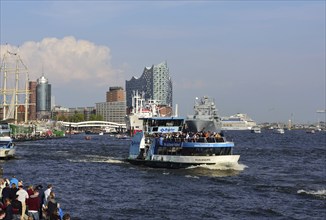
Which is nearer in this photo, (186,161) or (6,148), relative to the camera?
(186,161)

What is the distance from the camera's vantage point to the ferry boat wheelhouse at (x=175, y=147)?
73.4 metres

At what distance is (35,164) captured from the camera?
89250 millimetres

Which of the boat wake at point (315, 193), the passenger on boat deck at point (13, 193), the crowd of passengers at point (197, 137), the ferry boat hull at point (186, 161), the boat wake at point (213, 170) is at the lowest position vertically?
the boat wake at point (315, 193)

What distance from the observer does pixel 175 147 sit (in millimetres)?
76062

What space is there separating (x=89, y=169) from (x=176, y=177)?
1712 centimetres

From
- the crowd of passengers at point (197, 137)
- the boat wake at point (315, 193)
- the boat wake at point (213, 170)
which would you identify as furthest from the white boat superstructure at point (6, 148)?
the boat wake at point (315, 193)

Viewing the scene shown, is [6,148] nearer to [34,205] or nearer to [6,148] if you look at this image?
[6,148]

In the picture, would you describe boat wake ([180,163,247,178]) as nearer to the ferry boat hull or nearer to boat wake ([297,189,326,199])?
the ferry boat hull

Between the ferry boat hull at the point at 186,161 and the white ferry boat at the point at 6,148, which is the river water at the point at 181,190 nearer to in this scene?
the ferry boat hull at the point at 186,161

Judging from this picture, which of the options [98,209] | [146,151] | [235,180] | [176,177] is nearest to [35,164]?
[146,151]

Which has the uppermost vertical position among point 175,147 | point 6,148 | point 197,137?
point 197,137

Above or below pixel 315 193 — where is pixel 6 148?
above

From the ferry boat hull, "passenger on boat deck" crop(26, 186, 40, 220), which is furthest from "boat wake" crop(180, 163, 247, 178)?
"passenger on boat deck" crop(26, 186, 40, 220)

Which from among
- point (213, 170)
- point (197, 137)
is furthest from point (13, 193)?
point (197, 137)
